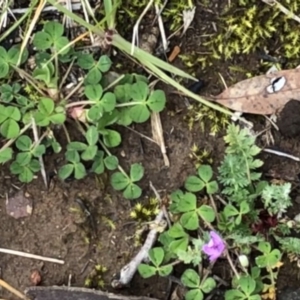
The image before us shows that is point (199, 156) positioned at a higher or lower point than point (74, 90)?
lower

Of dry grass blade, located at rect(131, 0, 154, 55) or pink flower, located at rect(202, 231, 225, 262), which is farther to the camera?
dry grass blade, located at rect(131, 0, 154, 55)

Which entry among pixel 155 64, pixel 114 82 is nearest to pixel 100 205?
pixel 114 82

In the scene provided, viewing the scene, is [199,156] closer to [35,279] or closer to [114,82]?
[114,82]

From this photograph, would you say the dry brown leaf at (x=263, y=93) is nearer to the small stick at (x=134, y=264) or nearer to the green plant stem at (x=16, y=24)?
the small stick at (x=134, y=264)

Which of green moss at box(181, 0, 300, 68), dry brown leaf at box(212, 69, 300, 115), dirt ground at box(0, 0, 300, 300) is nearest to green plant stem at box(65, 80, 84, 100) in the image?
dirt ground at box(0, 0, 300, 300)

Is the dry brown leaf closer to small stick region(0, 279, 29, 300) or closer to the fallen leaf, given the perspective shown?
A: the fallen leaf
